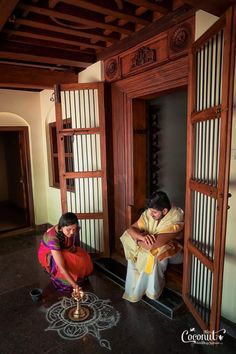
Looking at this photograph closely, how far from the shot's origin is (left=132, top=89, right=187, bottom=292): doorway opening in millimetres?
2842

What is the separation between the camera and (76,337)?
180cm

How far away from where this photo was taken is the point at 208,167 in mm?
1731

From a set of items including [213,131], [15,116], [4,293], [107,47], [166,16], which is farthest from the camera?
[15,116]

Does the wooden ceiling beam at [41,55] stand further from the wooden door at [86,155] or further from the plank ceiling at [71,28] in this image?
the wooden door at [86,155]

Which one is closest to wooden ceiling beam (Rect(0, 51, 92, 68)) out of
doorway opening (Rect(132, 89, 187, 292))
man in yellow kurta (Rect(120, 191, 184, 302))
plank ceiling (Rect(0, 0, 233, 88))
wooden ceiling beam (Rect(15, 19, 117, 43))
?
plank ceiling (Rect(0, 0, 233, 88))

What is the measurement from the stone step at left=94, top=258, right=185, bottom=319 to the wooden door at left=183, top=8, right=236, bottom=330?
12cm

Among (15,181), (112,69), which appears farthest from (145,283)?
(15,181)

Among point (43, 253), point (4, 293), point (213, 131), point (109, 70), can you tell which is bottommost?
point (4, 293)

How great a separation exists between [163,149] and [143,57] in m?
1.36

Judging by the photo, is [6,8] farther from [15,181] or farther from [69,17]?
[15,181]

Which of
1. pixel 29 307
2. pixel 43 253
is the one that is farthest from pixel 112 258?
pixel 29 307

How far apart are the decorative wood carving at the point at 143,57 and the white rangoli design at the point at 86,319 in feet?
7.36

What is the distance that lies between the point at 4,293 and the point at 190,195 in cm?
205

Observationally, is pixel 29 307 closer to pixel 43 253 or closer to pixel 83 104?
pixel 43 253
